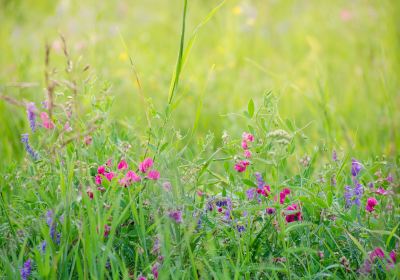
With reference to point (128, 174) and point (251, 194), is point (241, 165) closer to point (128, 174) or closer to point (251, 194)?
point (251, 194)

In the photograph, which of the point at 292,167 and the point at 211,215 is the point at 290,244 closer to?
the point at 211,215

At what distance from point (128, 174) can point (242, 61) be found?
120 inches

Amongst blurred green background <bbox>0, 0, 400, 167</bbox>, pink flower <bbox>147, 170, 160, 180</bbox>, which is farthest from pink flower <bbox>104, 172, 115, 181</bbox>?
blurred green background <bbox>0, 0, 400, 167</bbox>

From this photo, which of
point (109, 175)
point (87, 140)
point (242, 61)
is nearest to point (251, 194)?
point (109, 175)

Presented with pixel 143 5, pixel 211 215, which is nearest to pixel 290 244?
pixel 211 215

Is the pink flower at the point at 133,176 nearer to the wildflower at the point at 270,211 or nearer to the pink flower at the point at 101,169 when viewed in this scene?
the pink flower at the point at 101,169

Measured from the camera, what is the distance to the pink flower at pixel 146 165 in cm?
171

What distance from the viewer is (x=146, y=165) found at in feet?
5.64

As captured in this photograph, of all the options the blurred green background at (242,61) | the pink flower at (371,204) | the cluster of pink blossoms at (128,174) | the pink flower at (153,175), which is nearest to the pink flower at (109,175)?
the cluster of pink blossoms at (128,174)

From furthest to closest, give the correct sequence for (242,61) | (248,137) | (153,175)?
(242,61), (248,137), (153,175)

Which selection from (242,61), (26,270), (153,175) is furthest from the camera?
(242,61)

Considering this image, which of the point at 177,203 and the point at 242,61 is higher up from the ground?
the point at 177,203

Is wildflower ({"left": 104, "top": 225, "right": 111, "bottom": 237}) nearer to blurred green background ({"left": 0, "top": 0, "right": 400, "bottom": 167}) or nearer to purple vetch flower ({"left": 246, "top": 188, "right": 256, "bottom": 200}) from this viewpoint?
purple vetch flower ({"left": 246, "top": 188, "right": 256, "bottom": 200})

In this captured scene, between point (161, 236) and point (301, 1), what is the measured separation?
573cm
